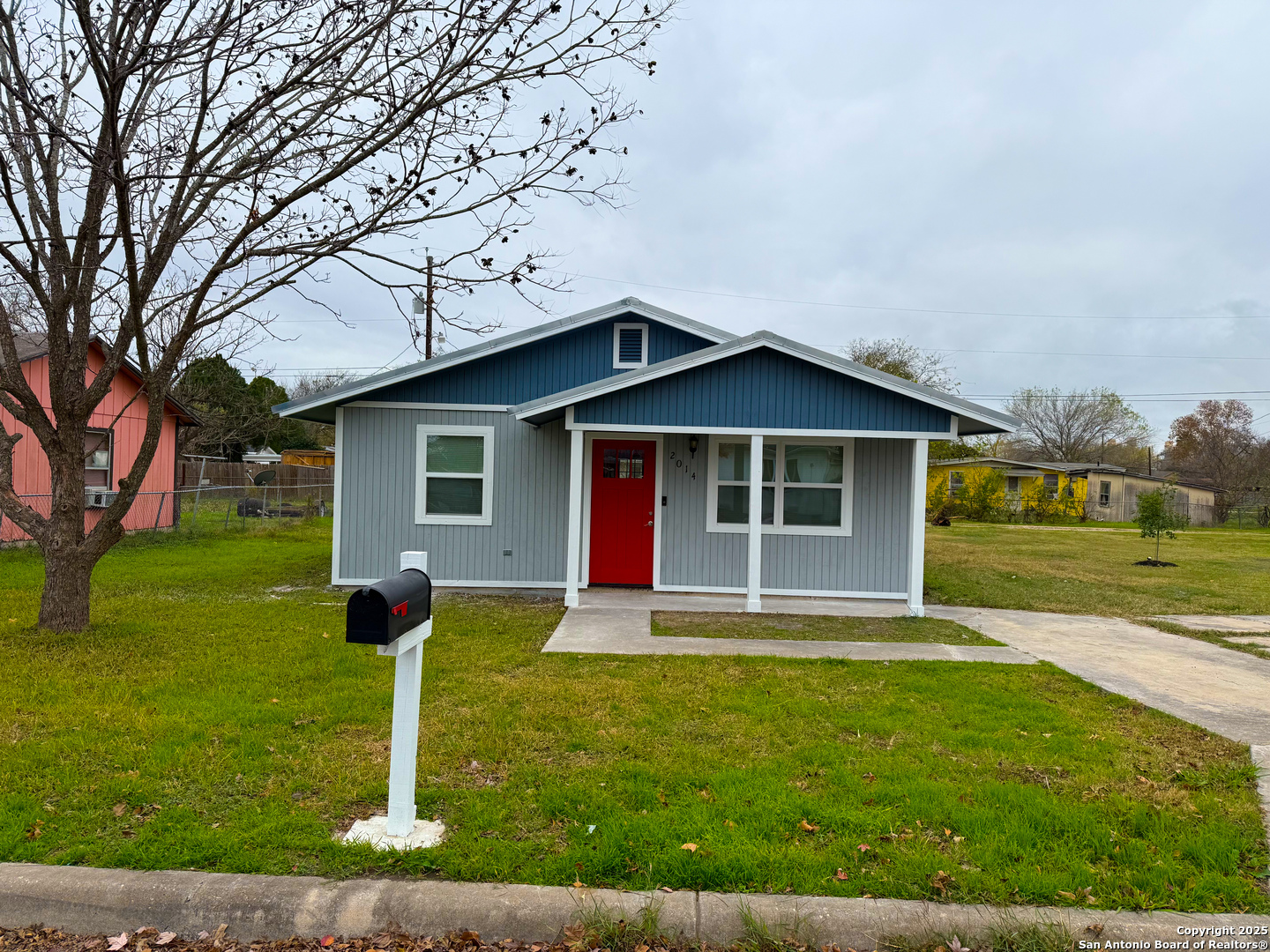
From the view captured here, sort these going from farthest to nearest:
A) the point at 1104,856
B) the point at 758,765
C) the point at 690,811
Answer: the point at 758,765
the point at 690,811
the point at 1104,856

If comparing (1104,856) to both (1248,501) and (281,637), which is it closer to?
(281,637)

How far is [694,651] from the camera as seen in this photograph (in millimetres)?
6871

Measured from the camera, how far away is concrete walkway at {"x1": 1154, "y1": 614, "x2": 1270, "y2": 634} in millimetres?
8781

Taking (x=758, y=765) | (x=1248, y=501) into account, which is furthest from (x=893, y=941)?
(x=1248, y=501)

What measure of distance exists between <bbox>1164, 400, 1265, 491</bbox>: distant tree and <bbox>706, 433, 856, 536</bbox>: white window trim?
1609 inches

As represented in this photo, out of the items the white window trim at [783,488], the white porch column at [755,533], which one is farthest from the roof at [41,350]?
the white porch column at [755,533]

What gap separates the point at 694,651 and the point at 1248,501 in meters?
43.9

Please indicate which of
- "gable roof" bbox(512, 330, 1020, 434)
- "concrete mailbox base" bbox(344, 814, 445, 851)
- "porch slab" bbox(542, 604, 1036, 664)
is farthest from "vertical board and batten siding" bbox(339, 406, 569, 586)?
"concrete mailbox base" bbox(344, 814, 445, 851)

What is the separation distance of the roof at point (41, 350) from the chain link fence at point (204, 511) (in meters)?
1.73

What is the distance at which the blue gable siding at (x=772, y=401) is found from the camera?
9.00 metres

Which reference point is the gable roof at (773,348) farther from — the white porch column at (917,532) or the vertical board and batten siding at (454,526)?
the vertical board and batten siding at (454,526)

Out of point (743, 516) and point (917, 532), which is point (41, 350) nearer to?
point (743, 516)

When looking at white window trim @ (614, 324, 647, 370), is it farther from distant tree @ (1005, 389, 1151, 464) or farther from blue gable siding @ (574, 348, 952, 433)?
distant tree @ (1005, 389, 1151, 464)

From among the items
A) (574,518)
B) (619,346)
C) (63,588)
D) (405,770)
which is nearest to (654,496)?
(574,518)
